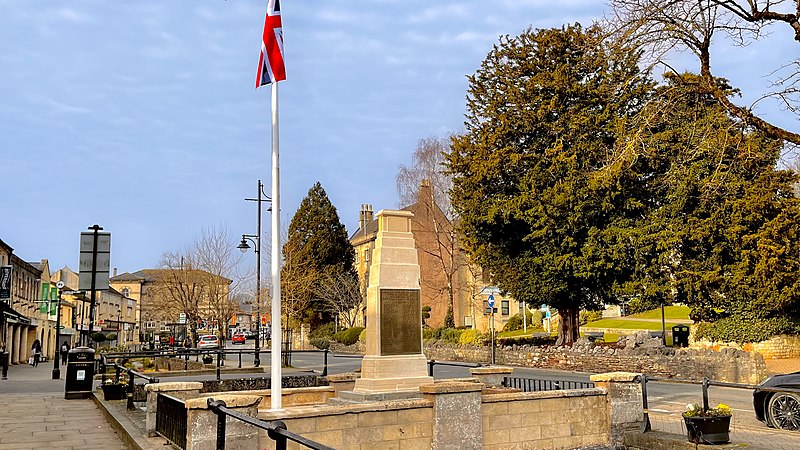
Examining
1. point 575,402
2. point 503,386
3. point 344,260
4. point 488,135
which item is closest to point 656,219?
point 488,135

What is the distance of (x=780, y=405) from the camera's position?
12.3 meters

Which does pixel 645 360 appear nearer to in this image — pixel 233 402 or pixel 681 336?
pixel 681 336

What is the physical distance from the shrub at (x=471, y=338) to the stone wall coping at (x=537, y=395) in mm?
25122

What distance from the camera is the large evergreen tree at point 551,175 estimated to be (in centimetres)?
2844

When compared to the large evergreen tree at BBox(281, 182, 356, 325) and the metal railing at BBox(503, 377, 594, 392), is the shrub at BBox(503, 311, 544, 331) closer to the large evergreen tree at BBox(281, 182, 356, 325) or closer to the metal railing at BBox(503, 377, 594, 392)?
the large evergreen tree at BBox(281, 182, 356, 325)

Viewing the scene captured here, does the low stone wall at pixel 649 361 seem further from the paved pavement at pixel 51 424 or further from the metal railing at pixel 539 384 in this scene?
the paved pavement at pixel 51 424

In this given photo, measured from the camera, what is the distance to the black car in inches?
472

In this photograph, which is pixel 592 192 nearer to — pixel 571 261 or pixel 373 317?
pixel 571 261

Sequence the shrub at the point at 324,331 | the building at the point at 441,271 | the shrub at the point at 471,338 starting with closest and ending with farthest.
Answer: the shrub at the point at 471,338
the building at the point at 441,271
the shrub at the point at 324,331

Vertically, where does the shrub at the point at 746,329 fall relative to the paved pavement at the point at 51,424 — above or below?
above

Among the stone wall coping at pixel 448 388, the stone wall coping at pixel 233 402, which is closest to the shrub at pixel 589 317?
the stone wall coping at pixel 448 388

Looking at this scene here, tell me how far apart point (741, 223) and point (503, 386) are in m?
14.1

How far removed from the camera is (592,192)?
2817 centimetres

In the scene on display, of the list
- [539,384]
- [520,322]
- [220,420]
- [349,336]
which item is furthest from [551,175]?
[520,322]
